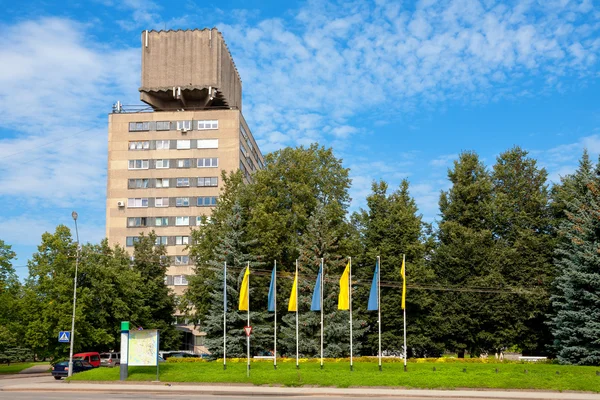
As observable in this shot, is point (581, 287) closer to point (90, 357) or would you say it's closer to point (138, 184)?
point (90, 357)

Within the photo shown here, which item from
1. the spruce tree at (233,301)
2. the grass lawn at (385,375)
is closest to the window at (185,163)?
the spruce tree at (233,301)

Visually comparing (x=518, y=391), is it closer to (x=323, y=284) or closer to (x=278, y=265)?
(x=323, y=284)

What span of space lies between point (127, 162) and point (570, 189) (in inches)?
2583

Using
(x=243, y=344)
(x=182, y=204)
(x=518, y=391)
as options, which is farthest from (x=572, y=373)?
(x=182, y=204)

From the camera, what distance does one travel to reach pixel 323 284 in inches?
1864

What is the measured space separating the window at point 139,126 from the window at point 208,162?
9.82 m

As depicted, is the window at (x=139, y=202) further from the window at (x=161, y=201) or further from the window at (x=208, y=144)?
the window at (x=208, y=144)

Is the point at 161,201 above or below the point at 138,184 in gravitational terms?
below

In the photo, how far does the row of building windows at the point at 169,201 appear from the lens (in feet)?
307

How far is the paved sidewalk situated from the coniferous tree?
13.4 metres

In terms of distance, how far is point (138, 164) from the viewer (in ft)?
314

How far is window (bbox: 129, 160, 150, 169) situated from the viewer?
95.4 m

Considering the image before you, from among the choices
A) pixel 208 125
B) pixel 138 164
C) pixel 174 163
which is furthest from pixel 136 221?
pixel 208 125

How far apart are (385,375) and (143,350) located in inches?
545
